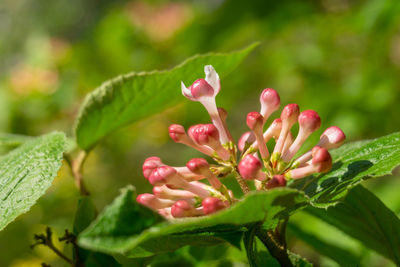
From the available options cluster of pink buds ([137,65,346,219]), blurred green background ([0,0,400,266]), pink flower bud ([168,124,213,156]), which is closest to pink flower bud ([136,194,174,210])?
cluster of pink buds ([137,65,346,219])

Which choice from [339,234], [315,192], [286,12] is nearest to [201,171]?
[315,192]

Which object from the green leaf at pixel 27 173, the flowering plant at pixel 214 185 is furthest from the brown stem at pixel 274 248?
the green leaf at pixel 27 173

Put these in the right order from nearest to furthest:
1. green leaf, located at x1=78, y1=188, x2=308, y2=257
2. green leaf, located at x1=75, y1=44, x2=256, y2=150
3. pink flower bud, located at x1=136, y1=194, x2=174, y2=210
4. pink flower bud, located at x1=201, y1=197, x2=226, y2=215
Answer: green leaf, located at x1=78, y1=188, x2=308, y2=257 < pink flower bud, located at x1=201, y1=197, x2=226, y2=215 < pink flower bud, located at x1=136, y1=194, x2=174, y2=210 < green leaf, located at x1=75, y1=44, x2=256, y2=150

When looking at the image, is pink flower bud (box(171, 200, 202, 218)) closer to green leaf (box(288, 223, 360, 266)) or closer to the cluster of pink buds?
the cluster of pink buds

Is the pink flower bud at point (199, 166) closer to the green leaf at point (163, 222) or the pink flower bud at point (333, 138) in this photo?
the green leaf at point (163, 222)

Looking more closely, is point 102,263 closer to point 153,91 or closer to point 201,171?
point 201,171
